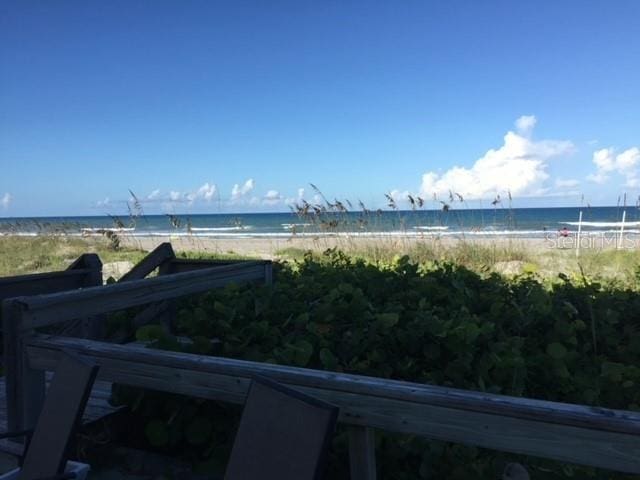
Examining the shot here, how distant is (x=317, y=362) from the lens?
2.85 metres

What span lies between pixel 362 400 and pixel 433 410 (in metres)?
0.22

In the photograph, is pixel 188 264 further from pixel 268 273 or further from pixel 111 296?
pixel 111 296

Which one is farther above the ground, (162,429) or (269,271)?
(269,271)

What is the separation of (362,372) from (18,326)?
1585mm

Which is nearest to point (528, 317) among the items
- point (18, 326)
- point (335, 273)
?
point (335, 273)

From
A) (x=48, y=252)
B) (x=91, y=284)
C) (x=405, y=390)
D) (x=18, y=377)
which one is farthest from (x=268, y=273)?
(x=48, y=252)

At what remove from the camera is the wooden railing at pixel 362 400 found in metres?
1.32

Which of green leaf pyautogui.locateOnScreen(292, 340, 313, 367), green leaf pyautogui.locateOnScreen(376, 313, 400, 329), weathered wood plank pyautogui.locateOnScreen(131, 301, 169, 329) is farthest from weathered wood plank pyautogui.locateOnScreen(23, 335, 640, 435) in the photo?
weathered wood plank pyautogui.locateOnScreen(131, 301, 169, 329)

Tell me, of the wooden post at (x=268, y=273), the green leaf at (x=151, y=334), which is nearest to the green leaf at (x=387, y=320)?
the green leaf at (x=151, y=334)

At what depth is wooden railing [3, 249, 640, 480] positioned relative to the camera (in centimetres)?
132

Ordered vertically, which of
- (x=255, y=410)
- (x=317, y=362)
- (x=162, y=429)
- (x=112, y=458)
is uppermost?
(x=255, y=410)

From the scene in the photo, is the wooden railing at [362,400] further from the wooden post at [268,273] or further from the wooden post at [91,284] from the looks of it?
the wooden post at [268,273]

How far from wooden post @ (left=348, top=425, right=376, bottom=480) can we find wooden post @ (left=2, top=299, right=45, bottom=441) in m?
1.52

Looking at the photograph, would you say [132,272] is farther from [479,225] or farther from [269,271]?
[479,225]
